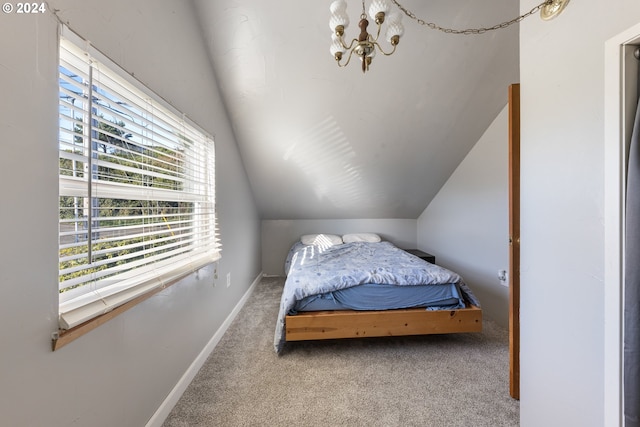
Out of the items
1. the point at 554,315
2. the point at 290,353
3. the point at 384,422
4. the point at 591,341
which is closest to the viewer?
the point at 591,341

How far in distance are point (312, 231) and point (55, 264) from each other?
3.44 meters

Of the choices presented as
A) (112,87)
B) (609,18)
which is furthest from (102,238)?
(609,18)

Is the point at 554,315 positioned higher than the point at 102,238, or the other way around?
the point at 102,238

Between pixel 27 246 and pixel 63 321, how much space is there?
26cm

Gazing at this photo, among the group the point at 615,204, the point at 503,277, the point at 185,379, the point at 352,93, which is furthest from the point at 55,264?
the point at 503,277

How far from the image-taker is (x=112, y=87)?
1.05 meters

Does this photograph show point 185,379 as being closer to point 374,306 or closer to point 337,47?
point 374,306

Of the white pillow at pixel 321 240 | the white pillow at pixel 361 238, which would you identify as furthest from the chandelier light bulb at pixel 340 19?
the white pillow at pixel 361 238

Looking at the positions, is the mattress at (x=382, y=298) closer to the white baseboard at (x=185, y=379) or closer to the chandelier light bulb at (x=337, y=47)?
the white baseboard at (x=185, y=379)

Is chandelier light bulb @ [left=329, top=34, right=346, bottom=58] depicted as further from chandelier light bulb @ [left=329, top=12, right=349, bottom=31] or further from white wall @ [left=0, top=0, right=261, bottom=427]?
white wall @ [left=0, top=0, right=261, bottom=427]

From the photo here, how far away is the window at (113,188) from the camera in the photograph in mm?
853

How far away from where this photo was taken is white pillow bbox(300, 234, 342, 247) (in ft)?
12.4

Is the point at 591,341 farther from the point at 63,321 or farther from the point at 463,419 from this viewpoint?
the point at 63,321

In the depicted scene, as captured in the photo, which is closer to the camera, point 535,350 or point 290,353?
point 535,350
